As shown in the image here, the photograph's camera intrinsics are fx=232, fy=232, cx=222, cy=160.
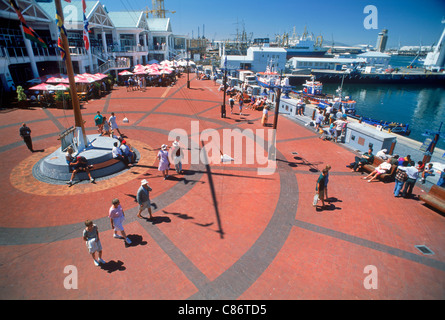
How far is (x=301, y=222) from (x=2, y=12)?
105ft

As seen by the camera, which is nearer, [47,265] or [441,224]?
[47,265]

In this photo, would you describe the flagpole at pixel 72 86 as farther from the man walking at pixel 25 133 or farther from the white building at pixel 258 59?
the white building at pixel 258 59

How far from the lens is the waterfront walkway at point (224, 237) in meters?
5.96

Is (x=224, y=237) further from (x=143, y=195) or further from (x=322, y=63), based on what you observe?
(x=322, y=63)

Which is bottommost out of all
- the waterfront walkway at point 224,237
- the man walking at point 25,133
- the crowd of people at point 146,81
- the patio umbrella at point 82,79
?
the waterfront walkway at point 224,237

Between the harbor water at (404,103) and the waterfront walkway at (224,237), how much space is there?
27.4m

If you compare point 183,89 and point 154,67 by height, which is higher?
point 154,67

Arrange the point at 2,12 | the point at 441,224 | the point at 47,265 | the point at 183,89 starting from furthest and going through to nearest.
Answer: the point at 183,89 < the point at 2,12 < the point at 441,224 < the point at 47,265

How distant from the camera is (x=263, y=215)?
877cm

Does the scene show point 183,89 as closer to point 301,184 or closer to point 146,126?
point 146,126

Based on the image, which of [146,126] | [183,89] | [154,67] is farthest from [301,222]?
[154,67]

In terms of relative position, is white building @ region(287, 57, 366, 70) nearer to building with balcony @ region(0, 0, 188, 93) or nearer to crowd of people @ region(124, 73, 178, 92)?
building with balcony @ region(0, 0, 188, 93)

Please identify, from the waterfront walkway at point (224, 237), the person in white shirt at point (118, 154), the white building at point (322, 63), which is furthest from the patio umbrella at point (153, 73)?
Result: the white building at point (322, 63)
